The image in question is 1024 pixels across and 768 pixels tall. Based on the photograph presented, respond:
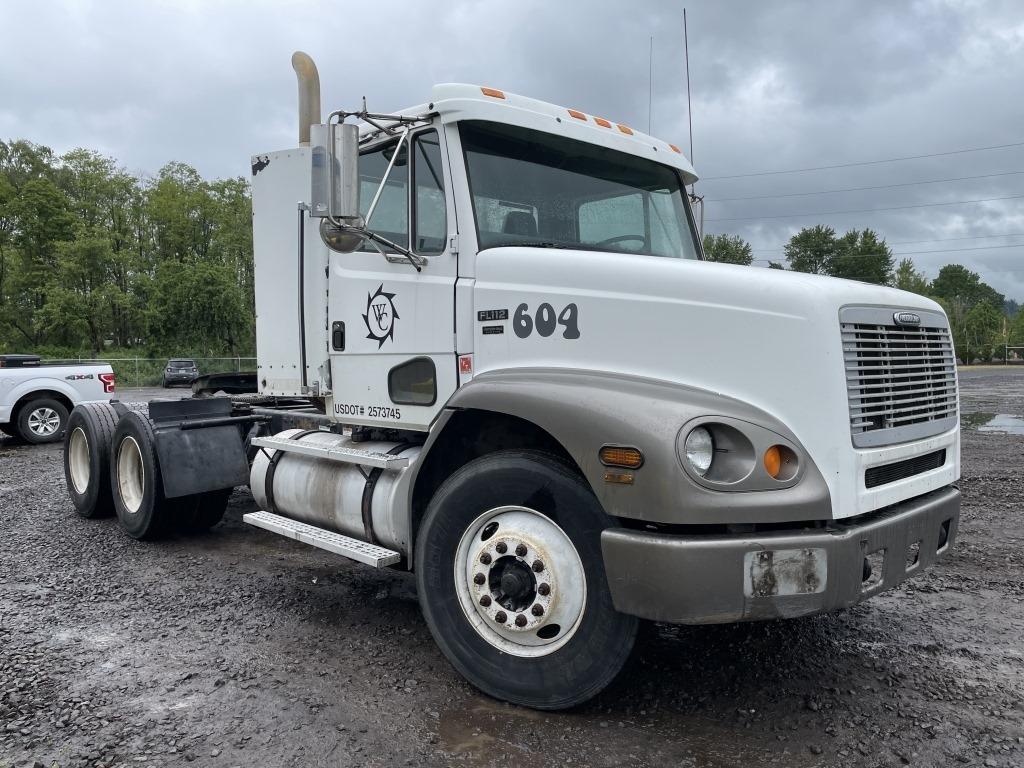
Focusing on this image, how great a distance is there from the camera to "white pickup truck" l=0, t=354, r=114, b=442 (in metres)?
13.3

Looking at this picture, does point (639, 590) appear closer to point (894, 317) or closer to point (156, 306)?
point (894, 317)

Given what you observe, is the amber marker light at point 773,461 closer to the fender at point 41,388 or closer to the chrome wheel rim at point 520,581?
the chrome wheel rim at point 520,581

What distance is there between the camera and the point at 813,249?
5922cm

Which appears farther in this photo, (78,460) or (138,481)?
(78,460)

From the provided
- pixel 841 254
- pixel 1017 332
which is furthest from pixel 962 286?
pixel 841 254

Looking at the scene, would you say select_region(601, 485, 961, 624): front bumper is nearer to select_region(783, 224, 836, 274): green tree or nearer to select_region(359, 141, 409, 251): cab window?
select_region(359, 141, 409, 251): cab window

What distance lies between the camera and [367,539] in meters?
4.64

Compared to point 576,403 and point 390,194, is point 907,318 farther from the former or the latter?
point 390,194

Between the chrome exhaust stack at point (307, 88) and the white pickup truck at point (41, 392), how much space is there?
399 inches

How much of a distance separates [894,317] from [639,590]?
170cm

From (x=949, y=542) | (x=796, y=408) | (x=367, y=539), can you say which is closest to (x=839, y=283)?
(x=796, y=408)

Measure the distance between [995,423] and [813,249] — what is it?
159 feet

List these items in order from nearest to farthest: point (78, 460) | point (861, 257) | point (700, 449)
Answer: point (700, 449), point (78, 460), point (861, 257)

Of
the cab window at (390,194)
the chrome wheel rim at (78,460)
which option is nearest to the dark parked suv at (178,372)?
the chrome wheel rim at (78,460)
